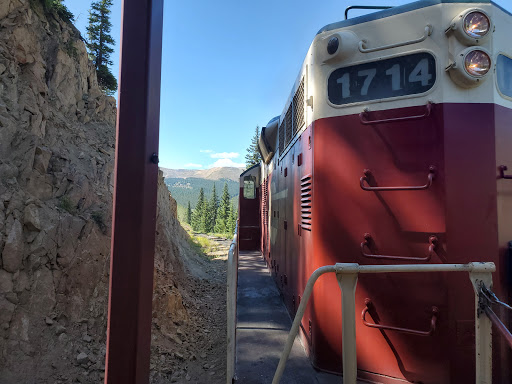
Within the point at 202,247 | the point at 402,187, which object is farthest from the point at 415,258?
the point at 202,247

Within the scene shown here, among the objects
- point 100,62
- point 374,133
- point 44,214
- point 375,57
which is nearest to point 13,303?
point 44,214

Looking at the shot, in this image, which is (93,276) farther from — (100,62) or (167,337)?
(100,62)

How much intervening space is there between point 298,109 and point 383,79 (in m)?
1.12

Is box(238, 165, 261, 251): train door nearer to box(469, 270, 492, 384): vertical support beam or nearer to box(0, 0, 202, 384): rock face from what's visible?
box(0, 0, 202, 384): rock face

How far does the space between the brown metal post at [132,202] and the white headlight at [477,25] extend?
83.3 inches

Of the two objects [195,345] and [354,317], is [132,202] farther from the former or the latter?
[195,345]


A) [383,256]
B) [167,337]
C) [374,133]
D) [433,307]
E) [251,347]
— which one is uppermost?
[374,133]

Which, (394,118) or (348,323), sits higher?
(394,118)

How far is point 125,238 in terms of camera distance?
165 cm

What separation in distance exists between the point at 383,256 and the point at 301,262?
1024 millimetres

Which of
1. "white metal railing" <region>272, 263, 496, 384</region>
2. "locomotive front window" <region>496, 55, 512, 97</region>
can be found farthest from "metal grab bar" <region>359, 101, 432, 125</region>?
"white metal railing" <region>272, 263, 496, 384</region>

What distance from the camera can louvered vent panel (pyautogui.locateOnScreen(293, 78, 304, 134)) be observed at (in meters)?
2.95

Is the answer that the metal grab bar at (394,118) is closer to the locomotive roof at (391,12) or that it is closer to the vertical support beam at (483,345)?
the locomotive roof at (391,12)

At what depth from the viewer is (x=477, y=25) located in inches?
77.6
